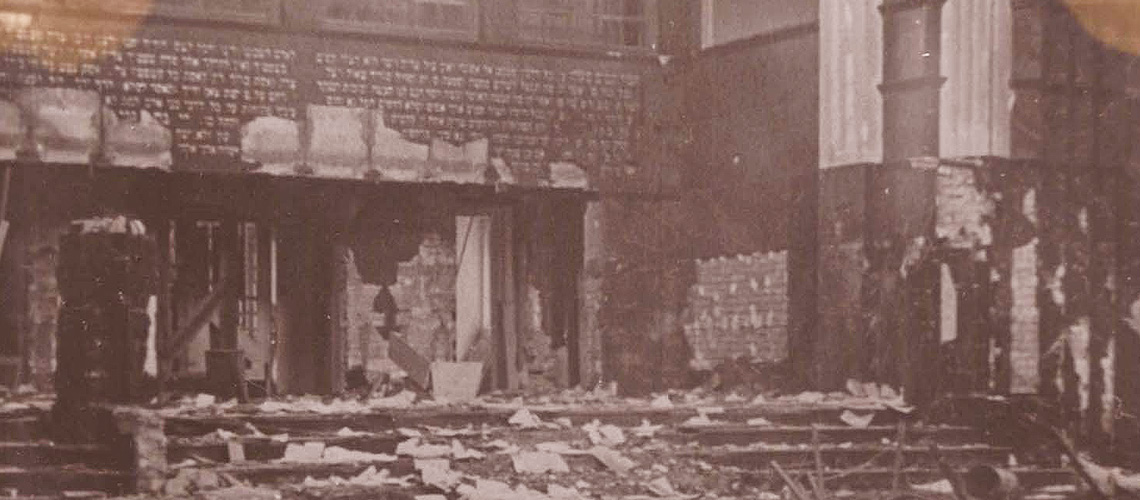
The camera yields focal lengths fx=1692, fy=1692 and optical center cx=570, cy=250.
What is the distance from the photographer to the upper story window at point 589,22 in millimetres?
20484

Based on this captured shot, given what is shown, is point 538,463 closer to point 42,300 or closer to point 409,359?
point 409,359

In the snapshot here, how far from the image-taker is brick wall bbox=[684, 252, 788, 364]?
19359 millimetres

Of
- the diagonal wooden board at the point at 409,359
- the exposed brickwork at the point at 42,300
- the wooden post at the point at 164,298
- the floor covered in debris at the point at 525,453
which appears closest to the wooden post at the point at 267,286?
the wooden post at the point at 164,298

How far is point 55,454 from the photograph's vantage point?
1261cm

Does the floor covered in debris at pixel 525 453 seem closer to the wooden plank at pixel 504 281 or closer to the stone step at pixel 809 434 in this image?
the stone step at pixel 809 434

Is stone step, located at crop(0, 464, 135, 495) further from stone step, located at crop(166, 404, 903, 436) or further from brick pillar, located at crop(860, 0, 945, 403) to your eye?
brick pillar, located at crop(860, 0, 945, 403)

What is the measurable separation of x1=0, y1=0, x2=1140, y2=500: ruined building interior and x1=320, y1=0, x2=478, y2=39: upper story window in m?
0.05

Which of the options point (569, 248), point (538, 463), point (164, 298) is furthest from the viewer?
point (569, 248)

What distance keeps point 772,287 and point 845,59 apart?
2.98 meters

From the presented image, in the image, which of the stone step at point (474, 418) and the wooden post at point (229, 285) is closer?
the stone step at point (474, 418)

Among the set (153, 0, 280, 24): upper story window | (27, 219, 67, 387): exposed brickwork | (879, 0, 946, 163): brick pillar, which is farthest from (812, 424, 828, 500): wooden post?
→ (27, 219, 67, 387): exposed brickwork

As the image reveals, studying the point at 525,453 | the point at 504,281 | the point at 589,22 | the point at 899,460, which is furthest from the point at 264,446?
the point at 589,22

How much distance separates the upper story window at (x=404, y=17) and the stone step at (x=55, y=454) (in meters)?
7.59

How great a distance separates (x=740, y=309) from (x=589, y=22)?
4.03m
